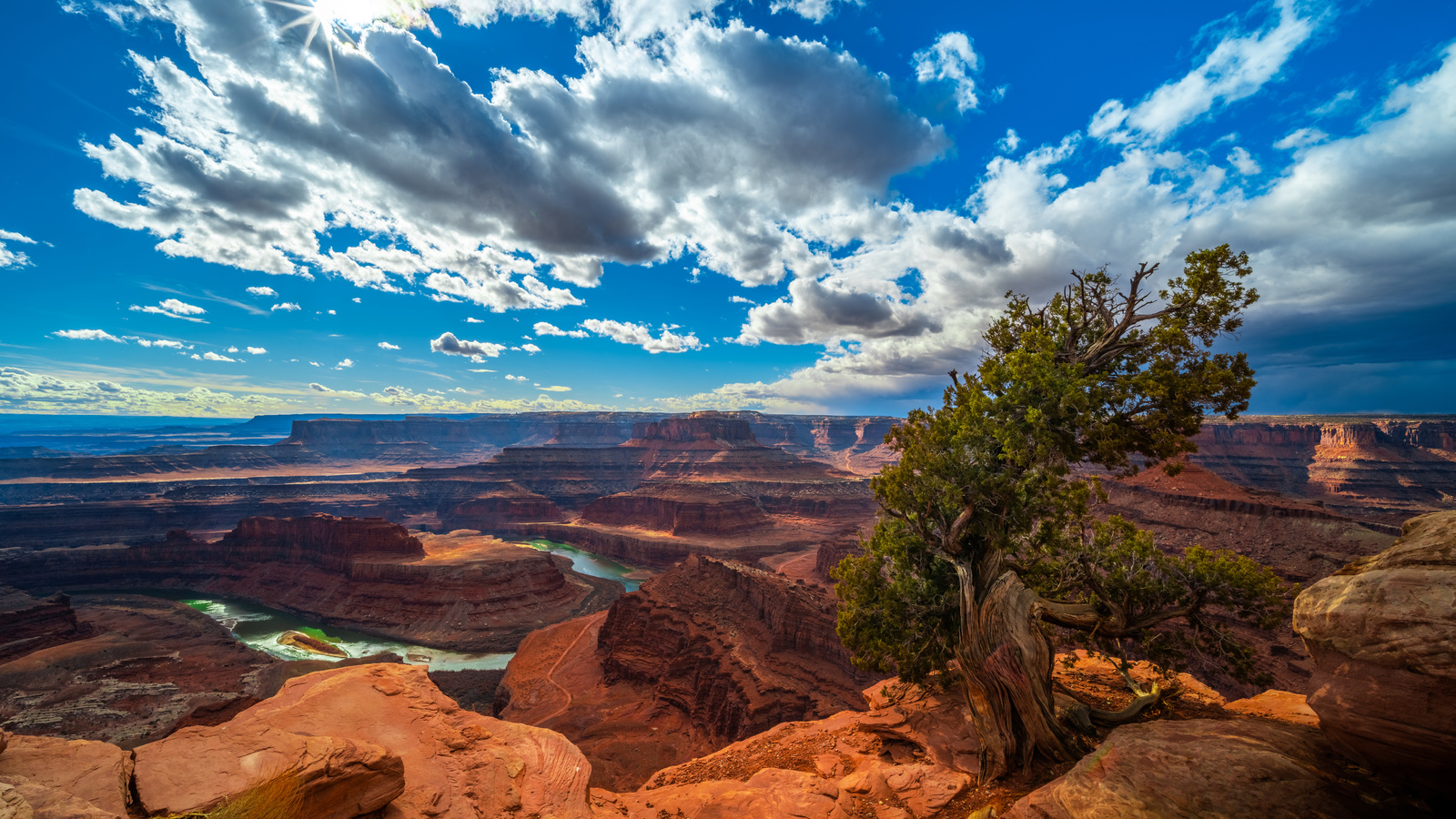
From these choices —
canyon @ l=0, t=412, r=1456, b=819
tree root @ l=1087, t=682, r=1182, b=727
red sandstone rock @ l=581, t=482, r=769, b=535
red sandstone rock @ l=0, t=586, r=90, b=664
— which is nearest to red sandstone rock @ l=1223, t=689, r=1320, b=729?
canyon @ l=0, t=412, r=1456, b=819

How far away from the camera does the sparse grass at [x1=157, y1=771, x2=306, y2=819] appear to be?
5758mm

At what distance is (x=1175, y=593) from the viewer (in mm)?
8867

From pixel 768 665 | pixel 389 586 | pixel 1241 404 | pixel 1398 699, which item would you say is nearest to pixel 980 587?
pixel 1398 699

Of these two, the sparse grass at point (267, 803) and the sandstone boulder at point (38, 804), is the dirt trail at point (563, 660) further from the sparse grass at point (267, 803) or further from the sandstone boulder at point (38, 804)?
the sandstone boulder at point (38, 804)

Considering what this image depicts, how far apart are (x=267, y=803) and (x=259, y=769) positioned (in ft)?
3.06

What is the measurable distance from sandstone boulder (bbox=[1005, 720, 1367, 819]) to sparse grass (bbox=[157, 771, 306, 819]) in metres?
9.56

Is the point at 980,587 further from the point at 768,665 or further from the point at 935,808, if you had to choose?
the point at 768,665

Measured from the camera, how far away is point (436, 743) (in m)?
11.1

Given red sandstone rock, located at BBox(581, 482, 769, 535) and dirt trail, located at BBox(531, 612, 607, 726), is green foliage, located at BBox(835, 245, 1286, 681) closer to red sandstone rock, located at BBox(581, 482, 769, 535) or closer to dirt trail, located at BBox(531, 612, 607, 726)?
dirt trail, located at BBox(531, 612, 607, 726)

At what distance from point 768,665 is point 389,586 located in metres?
45.9

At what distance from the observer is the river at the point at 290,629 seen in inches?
1682

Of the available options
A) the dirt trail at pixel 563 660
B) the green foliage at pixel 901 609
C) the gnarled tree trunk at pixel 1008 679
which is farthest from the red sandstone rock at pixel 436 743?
the dirt trail at pixel 563 660

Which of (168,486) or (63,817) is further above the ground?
(63,817)

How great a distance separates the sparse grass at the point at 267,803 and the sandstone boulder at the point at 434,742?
4.38 ft
